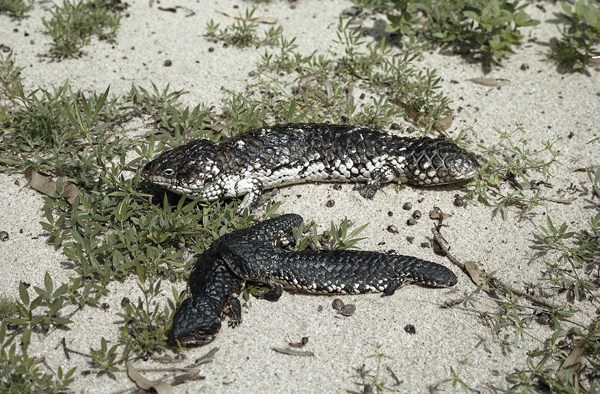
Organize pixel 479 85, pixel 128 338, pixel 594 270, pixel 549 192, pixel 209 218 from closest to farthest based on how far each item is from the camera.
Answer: pixel 128 338, pixel 594 270, pixel 209 218, pixel 549 192, pixel 479 85

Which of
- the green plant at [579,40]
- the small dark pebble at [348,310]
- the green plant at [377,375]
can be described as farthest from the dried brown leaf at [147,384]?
the green plant at [579,40]

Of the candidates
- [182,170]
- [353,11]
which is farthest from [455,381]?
[353,11]

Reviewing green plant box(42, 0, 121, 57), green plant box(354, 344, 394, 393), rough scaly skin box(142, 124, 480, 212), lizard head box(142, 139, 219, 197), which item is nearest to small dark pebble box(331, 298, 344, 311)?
green plant box(354, 344, 394, 393)

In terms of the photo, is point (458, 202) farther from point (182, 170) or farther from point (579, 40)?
point (579, 40)

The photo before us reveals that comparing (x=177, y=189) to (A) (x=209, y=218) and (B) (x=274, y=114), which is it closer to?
(A) (x=209, y=218)

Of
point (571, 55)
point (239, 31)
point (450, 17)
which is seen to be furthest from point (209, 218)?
point (571, 55)

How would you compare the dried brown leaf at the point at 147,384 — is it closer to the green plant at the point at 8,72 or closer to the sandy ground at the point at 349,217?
the sandy ground at the point at 349,217
